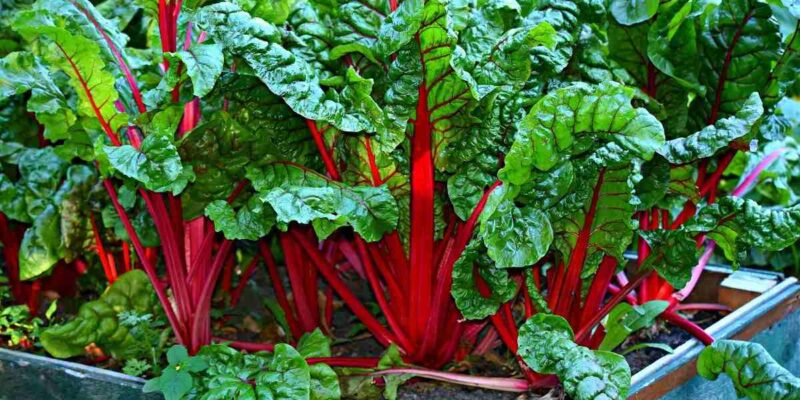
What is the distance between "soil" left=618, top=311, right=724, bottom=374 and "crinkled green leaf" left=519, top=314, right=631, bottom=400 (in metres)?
0.29

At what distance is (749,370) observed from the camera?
138 centimetres

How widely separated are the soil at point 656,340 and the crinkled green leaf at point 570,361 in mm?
287

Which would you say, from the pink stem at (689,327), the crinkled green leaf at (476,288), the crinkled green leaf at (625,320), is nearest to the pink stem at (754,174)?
the pink stem at (689,327)

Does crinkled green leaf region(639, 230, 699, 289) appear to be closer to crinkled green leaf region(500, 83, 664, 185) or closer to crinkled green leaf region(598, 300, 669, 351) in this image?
crinkled green leaf region(598, 300, 669, 351)

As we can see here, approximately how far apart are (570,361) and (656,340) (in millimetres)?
561

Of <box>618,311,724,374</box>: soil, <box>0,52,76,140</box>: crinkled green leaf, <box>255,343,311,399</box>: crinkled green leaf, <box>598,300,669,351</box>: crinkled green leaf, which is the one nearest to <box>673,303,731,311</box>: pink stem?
<box>618,311,724,374</box>: soil

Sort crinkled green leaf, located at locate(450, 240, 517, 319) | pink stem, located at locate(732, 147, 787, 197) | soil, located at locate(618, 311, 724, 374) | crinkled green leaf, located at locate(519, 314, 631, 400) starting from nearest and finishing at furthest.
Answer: crinkled green leaf, located at locate(519, 314, 631, 400) → crinkled green leaf, located at locate(450, 240, 517, 319) → soil, located at locate(618, 311, 724, 374) → pink stem, located at locate(732, 147, 787, 197)

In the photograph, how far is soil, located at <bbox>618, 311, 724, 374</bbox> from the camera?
163 centimetres

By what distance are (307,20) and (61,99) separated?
52cm

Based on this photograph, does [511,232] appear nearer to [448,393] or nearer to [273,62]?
[448,393]

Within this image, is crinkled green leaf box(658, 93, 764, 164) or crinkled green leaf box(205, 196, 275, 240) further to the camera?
crinkled green leaf box(205, 196, 275, 240)

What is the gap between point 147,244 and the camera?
5.97ft

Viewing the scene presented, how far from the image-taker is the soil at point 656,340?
163 cm

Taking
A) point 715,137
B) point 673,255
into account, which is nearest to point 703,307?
point 673,255
